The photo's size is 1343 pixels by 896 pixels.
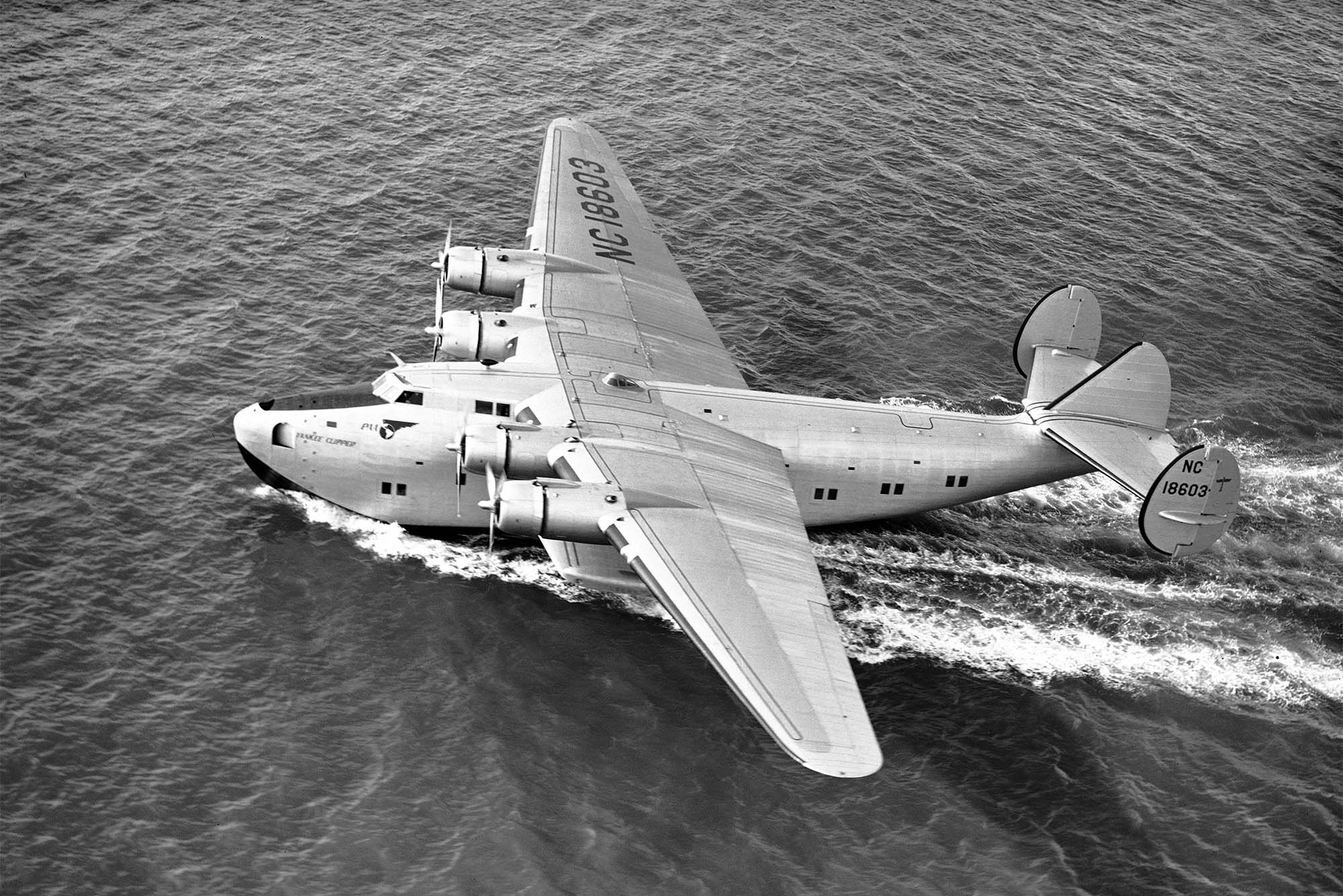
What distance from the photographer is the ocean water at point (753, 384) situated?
3784cm

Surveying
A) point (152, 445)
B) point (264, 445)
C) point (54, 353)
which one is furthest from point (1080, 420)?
point (54, 353)

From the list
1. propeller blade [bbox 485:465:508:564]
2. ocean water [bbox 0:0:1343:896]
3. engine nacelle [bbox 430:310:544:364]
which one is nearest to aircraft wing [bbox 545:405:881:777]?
propeller blade [bbox 485:465:508:564]

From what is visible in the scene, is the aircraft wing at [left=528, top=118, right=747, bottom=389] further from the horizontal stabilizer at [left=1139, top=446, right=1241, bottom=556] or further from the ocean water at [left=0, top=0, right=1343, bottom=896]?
the horizontal stabilizer at [left=1139, top=446, right=1241, bottom=556]

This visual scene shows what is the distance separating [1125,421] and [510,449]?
22.7 meters

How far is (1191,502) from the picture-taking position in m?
44.6

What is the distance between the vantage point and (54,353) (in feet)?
174

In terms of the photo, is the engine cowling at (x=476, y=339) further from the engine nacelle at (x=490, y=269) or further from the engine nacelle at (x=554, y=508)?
the engine nacelle at (x=554, y=508)

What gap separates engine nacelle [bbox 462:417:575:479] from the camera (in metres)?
43.2

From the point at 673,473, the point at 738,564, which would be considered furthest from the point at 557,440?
the point at 738,564

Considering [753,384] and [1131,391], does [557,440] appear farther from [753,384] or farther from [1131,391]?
[1131,391]

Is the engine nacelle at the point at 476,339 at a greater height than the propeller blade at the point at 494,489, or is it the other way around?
the engine nacelle at the point at 476,339

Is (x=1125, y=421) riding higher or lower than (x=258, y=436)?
higher

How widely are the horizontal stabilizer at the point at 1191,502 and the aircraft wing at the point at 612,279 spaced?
1628 cm

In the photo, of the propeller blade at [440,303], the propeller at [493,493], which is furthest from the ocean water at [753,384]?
the propeller blade at [440,303]
